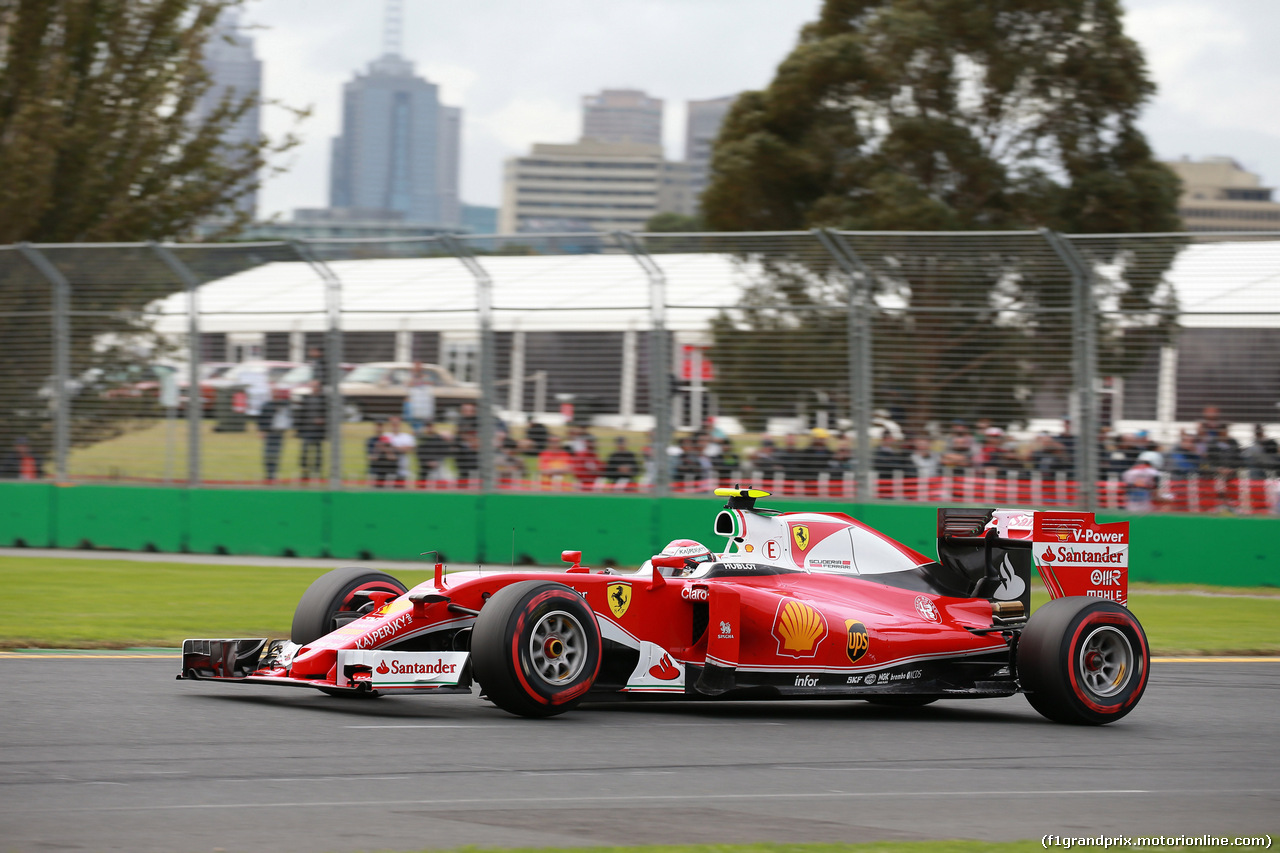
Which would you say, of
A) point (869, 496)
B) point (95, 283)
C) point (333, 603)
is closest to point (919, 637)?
point (333, 603)

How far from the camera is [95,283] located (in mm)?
19094

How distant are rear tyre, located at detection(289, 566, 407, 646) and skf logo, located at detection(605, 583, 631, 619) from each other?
142 cm

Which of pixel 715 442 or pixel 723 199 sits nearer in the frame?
pixel 715 442

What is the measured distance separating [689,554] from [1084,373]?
8.98 metres

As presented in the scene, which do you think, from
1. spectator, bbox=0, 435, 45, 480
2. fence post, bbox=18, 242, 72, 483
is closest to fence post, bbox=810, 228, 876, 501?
fence post, bbox=18, 242, 72, 483

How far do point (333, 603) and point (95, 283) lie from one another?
463 inches

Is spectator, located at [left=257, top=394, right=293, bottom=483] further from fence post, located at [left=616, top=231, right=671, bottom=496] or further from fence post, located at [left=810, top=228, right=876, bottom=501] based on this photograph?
fence post, located at [left=810, top=228, right=876, bottom=501]

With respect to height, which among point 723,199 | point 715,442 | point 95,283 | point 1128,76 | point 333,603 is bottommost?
point 333,603

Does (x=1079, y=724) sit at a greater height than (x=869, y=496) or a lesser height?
lesser

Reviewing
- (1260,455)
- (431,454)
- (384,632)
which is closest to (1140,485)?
(1260,455)

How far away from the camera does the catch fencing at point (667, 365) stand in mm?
16406

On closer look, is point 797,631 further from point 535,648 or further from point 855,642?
point 535,648

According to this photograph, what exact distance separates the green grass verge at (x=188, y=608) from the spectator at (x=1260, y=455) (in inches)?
54.4

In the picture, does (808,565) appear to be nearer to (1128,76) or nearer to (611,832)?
(611,832)
